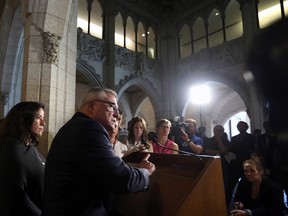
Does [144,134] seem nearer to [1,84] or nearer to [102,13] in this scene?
[1,84]

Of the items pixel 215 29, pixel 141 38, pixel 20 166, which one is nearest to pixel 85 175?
pixel 20 166

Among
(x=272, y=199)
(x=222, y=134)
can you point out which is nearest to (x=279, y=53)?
(x=272, y=199)

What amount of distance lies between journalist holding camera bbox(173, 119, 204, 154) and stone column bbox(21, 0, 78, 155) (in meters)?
1.70

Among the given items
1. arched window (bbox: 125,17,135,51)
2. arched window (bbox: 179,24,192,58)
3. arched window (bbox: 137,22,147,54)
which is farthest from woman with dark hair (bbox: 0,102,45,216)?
arched window (bbox: 179,24,192,58)

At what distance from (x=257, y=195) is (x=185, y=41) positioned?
36.5ft

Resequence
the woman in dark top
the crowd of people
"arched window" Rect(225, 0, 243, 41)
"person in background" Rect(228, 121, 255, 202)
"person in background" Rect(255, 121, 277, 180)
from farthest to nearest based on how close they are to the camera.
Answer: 1. "arched window" Rect(225, 0, 243, 41)
2. "person in background" Rect(228, 121, 255, 202)
3. "person in background" Rect(255, 121, 277, 180)
4. the woman in dark top
5. the crowd of people

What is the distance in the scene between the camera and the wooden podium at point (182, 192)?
46.2 inches

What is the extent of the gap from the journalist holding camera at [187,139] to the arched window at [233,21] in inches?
333

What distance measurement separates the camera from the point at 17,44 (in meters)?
6.27

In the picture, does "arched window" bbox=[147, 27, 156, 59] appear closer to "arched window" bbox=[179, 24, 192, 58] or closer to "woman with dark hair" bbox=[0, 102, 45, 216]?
"arched window" bbox=[179, 24, 192, 58]

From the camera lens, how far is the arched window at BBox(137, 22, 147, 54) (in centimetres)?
1262

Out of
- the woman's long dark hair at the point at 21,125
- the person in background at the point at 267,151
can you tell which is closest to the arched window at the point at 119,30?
the person in background at the point at 267,151

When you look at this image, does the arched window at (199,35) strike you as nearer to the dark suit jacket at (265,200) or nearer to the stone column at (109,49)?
the stone column at (109,49)

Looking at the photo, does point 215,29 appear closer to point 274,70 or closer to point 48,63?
point 48,63
